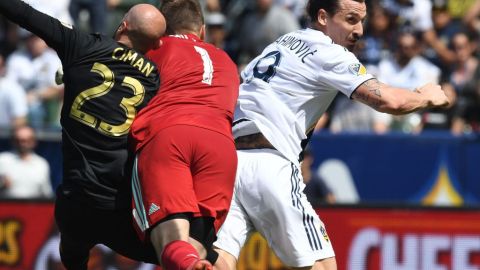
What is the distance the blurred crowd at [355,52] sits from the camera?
12719 millimetres

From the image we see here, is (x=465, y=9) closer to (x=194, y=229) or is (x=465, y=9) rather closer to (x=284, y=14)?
(x=284, y=14)

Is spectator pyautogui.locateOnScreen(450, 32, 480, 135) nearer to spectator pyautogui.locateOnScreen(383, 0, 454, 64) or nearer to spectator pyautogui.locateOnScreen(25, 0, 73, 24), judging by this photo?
spectator pyautogui.locateOnScreen(383, 0, 454, 64)

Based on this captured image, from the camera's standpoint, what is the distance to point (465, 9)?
15562 millimetres

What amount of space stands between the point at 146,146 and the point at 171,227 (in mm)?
488

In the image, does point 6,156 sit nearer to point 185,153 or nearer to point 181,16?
point 181,16

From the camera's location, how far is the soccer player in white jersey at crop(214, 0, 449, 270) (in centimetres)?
695

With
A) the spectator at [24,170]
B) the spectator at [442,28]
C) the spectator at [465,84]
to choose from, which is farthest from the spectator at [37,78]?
the spectator at [442,28]

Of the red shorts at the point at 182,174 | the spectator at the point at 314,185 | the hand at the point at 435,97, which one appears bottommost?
the spectator at the point at 314,185

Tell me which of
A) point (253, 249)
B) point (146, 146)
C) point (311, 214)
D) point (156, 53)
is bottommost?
point (253, 249)

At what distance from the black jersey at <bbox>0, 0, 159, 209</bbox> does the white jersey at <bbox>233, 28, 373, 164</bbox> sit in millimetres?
885

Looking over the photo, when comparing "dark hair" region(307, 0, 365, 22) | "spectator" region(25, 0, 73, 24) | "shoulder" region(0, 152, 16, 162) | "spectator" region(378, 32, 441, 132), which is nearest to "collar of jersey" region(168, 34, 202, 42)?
"dark hair" region(307, 0, 365, 22)

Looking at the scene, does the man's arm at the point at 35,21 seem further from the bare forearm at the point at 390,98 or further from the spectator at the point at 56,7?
the spectator at the point at 56,7

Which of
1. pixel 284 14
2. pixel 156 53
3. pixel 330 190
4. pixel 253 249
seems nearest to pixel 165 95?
pixel 156 53

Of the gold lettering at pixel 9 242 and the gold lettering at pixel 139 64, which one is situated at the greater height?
the gold lettering at pixel 139 64
